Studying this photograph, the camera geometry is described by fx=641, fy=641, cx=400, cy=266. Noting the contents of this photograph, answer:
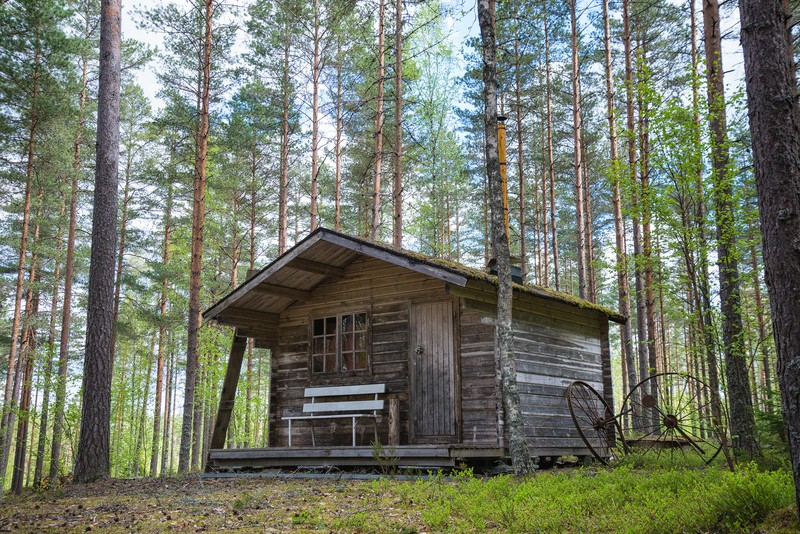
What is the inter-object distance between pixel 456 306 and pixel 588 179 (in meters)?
20.3

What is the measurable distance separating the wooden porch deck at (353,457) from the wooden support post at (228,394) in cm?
60

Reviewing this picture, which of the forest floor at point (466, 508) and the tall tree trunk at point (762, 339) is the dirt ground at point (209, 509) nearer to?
the forest floor at point (466, 508)

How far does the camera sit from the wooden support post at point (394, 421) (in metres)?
11.9

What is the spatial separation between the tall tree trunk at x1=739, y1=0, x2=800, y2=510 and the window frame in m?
9.45

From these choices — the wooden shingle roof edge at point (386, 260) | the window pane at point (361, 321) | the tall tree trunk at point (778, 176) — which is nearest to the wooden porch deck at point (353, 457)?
the wooden shingle roof edge at point (386, 260)

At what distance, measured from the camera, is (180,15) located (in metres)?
18.8

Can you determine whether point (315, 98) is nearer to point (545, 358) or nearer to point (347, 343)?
point (347, 343)

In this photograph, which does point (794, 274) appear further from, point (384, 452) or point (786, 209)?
point (384, 452)

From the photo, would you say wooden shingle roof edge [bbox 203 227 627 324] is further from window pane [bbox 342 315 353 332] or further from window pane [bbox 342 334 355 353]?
window pane [bbox 342 334 355 353]

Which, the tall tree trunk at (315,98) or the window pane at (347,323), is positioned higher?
the tall tree trunk at (315,98)

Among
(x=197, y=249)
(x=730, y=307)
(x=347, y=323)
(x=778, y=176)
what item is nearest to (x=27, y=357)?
(x=197, y=249)

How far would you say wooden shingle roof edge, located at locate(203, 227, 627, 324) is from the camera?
10977 millimetres

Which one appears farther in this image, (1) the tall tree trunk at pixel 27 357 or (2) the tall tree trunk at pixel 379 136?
(1) the tall tree trunk at pixel 27 357

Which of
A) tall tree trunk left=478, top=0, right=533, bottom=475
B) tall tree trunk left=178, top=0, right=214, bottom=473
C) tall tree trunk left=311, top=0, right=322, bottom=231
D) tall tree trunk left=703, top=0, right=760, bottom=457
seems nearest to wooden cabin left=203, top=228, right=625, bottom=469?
tall tree trunk left=478, top=0, right=533, bottom=475
